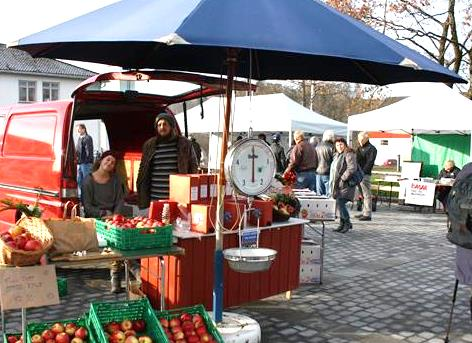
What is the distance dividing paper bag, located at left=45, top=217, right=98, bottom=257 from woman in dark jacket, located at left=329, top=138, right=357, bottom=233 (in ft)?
22.1

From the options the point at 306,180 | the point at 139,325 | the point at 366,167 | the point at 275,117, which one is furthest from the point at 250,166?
the point at 275,117

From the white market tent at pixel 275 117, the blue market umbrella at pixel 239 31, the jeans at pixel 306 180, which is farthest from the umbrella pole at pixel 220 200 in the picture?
the white market tent at pixel 275 117

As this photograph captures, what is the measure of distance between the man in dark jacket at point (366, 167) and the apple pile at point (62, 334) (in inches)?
356

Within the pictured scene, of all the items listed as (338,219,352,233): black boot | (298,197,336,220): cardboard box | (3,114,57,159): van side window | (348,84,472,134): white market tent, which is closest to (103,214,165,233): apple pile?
(3,114,57,159): van side window

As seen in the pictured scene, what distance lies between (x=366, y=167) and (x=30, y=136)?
24.5 feet

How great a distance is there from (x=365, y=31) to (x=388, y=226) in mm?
8317

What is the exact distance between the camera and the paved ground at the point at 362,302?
5.14 metres

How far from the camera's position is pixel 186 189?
195 inches

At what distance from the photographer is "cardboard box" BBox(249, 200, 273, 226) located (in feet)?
17.5

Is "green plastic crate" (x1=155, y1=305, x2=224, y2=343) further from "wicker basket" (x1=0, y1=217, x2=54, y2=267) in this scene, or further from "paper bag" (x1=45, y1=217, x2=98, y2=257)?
"wicker basket" (x1=0, y1=217, x2=54, y2=267)

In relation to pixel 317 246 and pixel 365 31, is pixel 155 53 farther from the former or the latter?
pixel 317 246

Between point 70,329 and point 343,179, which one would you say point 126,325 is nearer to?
point 70,329

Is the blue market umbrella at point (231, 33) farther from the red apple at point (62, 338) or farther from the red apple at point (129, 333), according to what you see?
the red apple at point (62, 338)

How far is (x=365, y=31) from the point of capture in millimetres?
3738
